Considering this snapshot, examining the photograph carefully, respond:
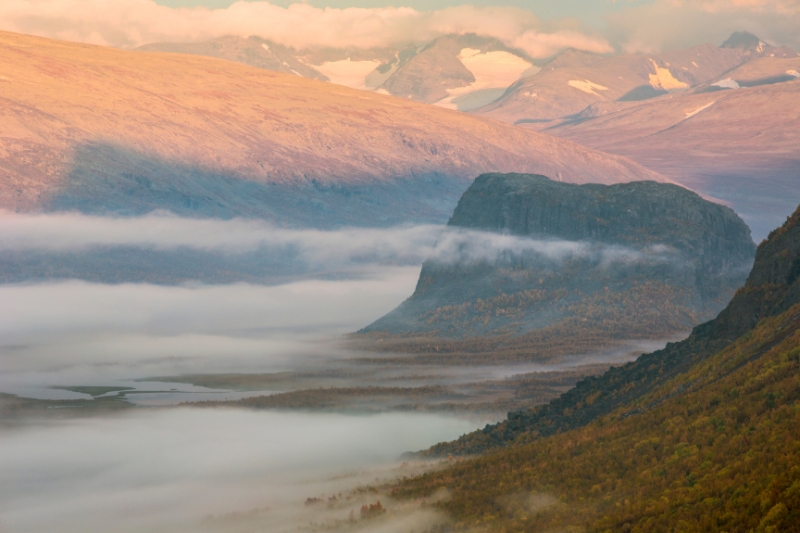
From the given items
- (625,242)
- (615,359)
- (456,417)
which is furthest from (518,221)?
(456,417)

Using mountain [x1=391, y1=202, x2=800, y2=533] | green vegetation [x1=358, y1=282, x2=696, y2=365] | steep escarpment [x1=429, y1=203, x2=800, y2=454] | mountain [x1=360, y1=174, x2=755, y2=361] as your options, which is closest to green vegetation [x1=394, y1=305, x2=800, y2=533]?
mountain [x1=391, y1=202, x2=800, y2=533]

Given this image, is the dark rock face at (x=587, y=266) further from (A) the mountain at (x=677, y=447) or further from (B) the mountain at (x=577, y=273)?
(A) the mountain at (x=677, y=447)

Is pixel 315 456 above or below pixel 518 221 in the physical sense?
below

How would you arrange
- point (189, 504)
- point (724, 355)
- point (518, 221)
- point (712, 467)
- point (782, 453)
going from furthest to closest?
point (518, 221), point (189, 504), point (724, 355), point (712, 467), point (782, 453)

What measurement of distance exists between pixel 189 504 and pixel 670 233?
116520mm

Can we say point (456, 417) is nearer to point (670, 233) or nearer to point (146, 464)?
point (146, 464)

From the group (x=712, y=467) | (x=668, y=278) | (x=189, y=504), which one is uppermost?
(x=668, y=278)

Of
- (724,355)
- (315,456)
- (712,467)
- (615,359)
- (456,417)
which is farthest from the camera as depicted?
(615,359)

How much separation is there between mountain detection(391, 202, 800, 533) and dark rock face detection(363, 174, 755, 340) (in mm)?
99585

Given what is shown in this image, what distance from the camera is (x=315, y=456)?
3994 inches

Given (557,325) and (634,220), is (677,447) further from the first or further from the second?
(634,220)

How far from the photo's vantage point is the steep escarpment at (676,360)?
207 ft

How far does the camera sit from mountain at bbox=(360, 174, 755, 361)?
173m

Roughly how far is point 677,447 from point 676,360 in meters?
24.9
